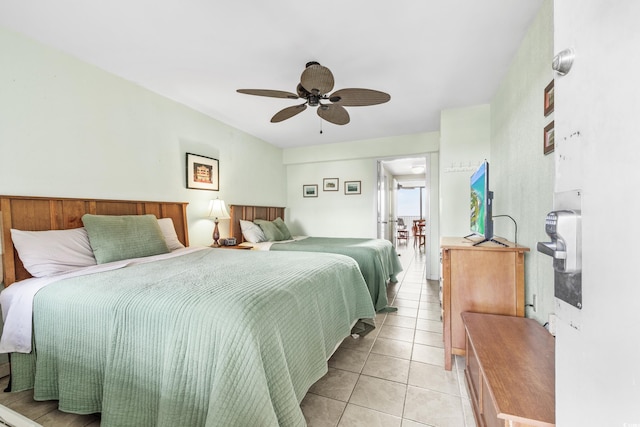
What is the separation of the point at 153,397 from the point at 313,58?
2509 millimetres

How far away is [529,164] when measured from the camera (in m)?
1.89

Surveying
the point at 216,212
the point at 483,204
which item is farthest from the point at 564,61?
the point at 216,212

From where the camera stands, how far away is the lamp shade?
3594 millimetres

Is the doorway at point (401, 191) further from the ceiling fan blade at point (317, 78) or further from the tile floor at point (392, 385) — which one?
the ceiling fan blade at point (317, 78)

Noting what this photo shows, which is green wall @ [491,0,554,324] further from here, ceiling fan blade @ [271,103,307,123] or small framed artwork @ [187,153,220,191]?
small framed artwork @ [187,153,220,191]

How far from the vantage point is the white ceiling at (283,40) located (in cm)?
180

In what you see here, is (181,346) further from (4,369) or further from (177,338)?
(4,369)

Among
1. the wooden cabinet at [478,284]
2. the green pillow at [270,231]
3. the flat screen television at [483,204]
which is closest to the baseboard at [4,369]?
the green pillow at [270,231]

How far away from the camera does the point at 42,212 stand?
2.15 meters

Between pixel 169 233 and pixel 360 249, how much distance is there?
7.00 feet

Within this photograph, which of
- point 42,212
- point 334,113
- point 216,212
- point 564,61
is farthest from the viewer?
point 216,212

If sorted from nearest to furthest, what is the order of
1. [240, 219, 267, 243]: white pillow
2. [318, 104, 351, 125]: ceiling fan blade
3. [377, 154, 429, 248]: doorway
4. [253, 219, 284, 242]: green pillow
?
[318, 104, 351, 125]: ceiling fan blade → [240, 219, 267, 243]: white pillow → [253, 219, 284, 242]: green pillow → [377, 154, 429, 248]: doorway

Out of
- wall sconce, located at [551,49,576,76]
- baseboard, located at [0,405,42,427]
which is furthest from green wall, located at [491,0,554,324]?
baseboard, located at [0,405,42,427]

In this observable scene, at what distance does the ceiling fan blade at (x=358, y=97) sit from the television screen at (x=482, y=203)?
0.94 m
